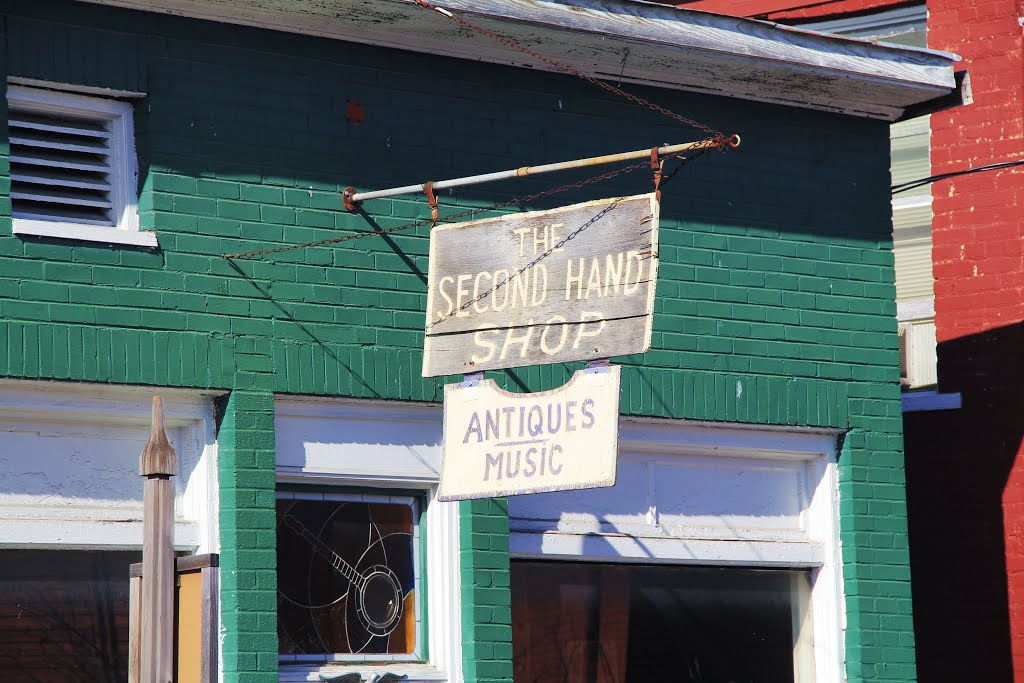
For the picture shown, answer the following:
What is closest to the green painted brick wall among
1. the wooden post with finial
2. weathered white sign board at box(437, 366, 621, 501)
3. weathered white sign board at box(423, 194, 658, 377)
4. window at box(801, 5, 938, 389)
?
weathered white sign board at box(423, 194, 658, 377)

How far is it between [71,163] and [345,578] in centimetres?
261

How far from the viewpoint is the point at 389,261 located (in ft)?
32.3

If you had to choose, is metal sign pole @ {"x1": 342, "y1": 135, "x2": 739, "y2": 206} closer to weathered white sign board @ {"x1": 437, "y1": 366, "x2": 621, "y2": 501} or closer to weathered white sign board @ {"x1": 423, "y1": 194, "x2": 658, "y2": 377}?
weathered white sign board @ {"x1": 423, "y1": 194, "x2": 658, "y2": 377}

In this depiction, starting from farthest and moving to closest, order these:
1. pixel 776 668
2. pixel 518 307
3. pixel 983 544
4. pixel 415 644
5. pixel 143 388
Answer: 1. pixel 983 544
2. pixel 776 668
3. pixel 415 644
4. pixel 143 388
5. pixel 518 307

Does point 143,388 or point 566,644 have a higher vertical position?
point 143,388

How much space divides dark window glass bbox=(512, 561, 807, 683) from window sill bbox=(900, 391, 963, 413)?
194cm

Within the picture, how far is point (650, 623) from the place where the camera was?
10.6 metres

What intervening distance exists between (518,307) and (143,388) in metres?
2.00

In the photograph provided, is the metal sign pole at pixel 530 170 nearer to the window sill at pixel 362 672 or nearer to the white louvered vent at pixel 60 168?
the white louvered vent at pixel 60 168

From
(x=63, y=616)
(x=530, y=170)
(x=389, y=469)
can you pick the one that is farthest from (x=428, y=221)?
(x=63, y=616)

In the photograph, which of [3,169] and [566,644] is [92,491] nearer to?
[3,169]

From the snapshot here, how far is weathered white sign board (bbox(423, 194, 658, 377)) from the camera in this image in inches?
324

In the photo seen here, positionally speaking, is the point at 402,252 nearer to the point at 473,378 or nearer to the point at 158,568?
the point at 473,378

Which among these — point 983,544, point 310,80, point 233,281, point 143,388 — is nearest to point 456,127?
point 310,80
